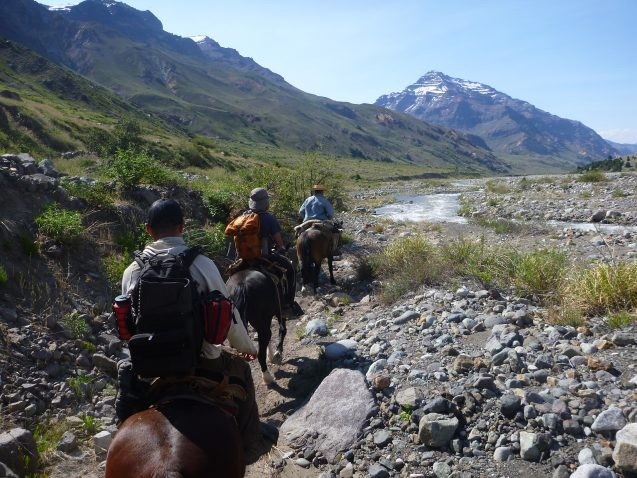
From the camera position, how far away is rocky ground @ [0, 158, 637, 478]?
4184mm

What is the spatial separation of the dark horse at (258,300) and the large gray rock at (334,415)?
1.35m

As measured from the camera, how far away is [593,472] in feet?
11.8

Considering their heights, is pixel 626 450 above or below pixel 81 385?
above

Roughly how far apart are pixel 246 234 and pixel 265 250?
3.07 feet

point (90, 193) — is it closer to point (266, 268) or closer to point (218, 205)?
point (218, 205)

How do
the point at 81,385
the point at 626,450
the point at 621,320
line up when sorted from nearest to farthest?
1. the point at 626,450
2. the point at 621,320
3. the point at 81,385

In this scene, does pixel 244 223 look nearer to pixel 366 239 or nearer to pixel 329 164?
pixel 366 239

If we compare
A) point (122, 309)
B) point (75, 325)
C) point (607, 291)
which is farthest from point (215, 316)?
point (607, 291)

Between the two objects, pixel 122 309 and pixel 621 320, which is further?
pixel 621 320

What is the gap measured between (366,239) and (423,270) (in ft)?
21.5

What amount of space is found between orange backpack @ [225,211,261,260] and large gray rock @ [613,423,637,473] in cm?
511

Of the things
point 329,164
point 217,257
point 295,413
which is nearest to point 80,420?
point 295,413

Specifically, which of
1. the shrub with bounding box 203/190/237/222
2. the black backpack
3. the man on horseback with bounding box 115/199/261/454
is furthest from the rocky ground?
the shrub with bounding box 203/190/237/222

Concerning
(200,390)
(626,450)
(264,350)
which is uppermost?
(200,390)
